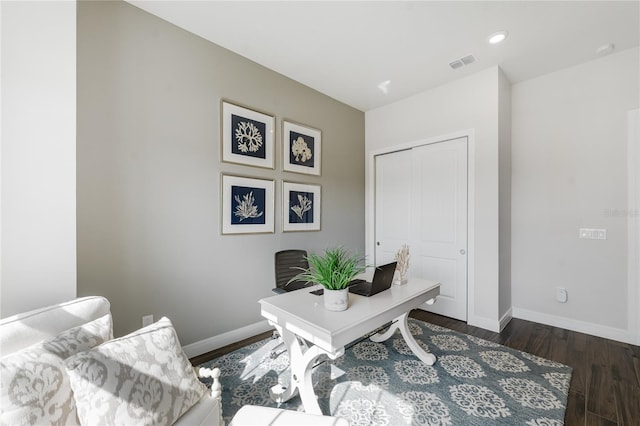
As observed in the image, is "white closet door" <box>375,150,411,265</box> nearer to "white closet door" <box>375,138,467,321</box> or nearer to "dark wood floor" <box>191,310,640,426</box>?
"white closet door" <box>375,138,467,321</box>

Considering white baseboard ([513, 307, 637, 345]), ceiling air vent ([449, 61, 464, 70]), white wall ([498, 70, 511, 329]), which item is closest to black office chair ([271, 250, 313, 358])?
white wall ([498, 70, 511, 329])

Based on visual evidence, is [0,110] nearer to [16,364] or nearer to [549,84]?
[16,364]

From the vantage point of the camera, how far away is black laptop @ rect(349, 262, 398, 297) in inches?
74.1

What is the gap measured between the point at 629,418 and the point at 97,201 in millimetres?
3774

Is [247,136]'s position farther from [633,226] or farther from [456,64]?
[633,226]

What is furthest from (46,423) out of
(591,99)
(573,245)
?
(591,99)

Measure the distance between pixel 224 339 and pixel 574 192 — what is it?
3.99m

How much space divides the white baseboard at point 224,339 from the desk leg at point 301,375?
38.5 inches

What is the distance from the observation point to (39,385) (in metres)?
0.88

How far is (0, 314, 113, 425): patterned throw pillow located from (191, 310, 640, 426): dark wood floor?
60.2 inches

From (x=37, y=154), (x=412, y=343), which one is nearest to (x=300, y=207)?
(x=412, y=343)

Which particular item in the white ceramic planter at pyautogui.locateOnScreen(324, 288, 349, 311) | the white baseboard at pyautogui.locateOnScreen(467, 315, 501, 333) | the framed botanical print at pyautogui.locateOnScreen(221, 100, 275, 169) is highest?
the framed botanical print at pyautogui.locateOnScreen(221, 100, 275, 169)

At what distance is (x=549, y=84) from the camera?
10.2 feet

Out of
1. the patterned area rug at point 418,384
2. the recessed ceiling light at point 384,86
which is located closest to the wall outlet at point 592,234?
the patterned area rug at point 418,384
